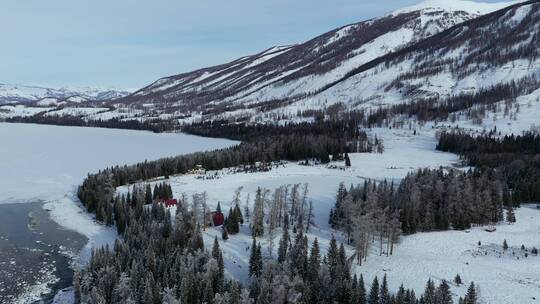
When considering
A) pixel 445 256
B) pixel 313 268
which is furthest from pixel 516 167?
pixel 313 268

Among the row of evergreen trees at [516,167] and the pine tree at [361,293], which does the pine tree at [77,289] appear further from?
the row of evergreen trees at [516,167]

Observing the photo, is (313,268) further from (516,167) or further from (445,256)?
(516,167)

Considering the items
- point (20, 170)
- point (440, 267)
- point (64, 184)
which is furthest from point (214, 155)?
point (440, 267)

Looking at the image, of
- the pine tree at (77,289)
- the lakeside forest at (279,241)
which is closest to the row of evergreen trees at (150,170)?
the lakeside forest at (279,241)

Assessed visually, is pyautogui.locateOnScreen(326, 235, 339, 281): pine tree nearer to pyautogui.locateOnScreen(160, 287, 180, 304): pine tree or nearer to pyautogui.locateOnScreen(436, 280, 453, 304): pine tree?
pyautogui.locateOnScreen(436, 280, 453, 304): pine tree

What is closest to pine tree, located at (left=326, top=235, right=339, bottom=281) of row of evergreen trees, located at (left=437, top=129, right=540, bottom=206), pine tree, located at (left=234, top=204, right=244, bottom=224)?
pine tree, located at (left=234, top=204, right=244, bottom=224)

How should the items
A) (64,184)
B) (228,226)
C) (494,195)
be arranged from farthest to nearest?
(64,184)
(494,195)
(228,226)

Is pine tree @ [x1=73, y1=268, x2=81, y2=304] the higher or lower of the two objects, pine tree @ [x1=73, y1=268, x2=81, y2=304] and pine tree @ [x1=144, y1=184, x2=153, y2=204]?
the lower

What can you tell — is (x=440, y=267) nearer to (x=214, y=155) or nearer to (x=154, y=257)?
(x=154, y=257)
